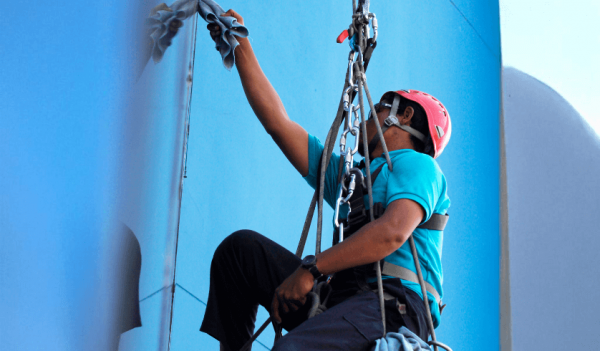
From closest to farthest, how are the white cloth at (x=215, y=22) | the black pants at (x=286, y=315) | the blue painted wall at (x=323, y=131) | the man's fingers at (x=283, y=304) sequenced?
1. the black pants at (x=286, y=315)
2. the man's fingers at (x=283, y=304)
3. the white cloth at (x=215, y=22)
4. the blue painted wall at (x=323, y=131)

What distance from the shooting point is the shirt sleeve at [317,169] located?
1840 mm

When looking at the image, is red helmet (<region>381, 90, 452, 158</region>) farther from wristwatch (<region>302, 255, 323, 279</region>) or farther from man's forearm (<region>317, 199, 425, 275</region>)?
wristwatch (<region>302, 255, 323, 279</region>)

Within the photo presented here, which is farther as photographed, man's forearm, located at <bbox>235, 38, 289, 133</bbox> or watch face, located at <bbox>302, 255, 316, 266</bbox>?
man's forearm, located at <bbox>235, 38, 289, 133</bbox>

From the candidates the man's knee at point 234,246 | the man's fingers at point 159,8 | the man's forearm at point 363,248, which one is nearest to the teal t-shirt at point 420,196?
the man's forearm at point 363,248

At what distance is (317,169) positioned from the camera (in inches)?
72.1

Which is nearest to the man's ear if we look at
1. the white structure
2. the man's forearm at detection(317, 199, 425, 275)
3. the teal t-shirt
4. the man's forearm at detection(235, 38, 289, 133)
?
the teal t-shirt

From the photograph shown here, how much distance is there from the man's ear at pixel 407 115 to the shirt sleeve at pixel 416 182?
0.88 ft

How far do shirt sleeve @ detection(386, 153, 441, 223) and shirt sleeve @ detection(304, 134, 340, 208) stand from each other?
24 cm

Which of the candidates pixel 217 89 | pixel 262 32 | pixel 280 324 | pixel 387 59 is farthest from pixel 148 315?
pixel 387 59

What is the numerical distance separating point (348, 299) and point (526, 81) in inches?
110

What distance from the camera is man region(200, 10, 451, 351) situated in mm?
1488

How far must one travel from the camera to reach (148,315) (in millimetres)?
1829

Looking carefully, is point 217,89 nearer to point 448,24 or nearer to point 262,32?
point 262,32

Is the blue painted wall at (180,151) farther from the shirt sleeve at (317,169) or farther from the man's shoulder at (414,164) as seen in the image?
the man's shoulder at (414,164)
